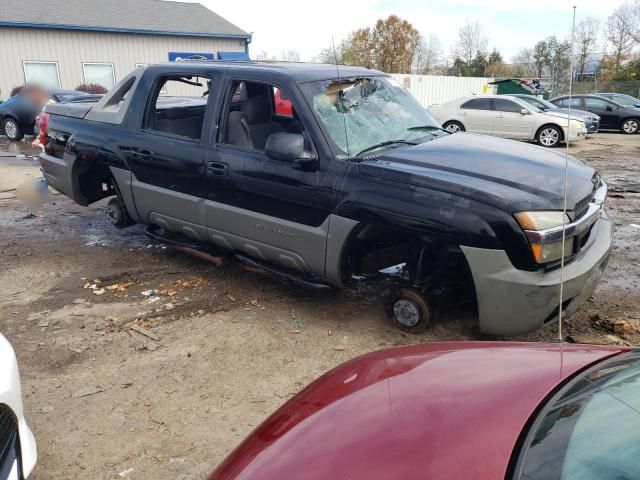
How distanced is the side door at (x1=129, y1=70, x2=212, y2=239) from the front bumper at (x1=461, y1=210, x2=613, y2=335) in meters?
2.50

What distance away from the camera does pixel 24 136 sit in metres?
17.5

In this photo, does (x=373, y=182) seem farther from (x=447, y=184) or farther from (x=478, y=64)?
(x=478, y=64)

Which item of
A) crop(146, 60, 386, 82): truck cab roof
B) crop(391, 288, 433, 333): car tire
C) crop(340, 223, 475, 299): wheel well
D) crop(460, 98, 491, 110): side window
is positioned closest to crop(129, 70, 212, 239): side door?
crop(146, 60, 386, 82): truck cab roof

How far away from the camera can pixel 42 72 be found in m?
23.5

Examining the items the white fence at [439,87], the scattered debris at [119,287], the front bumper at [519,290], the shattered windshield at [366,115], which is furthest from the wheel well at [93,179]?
the white fence at [439,87]

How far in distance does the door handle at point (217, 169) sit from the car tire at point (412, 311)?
175 centimetres

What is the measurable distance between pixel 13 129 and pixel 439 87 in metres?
21.7

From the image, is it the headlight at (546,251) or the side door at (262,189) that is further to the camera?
the side door at (262,189)

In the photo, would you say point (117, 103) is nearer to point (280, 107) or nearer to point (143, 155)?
point (143, 155)

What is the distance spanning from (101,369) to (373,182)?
7.28 feet

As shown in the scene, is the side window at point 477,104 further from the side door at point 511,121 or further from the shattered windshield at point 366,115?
the shattered windshield at point 366,115

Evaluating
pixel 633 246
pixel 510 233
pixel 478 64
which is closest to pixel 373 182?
pixel 510 233

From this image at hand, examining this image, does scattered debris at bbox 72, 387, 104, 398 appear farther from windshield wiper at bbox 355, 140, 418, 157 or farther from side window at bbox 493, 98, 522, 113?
side window at bbox 493, 98, 522, 113

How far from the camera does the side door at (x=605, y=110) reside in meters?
20.3
